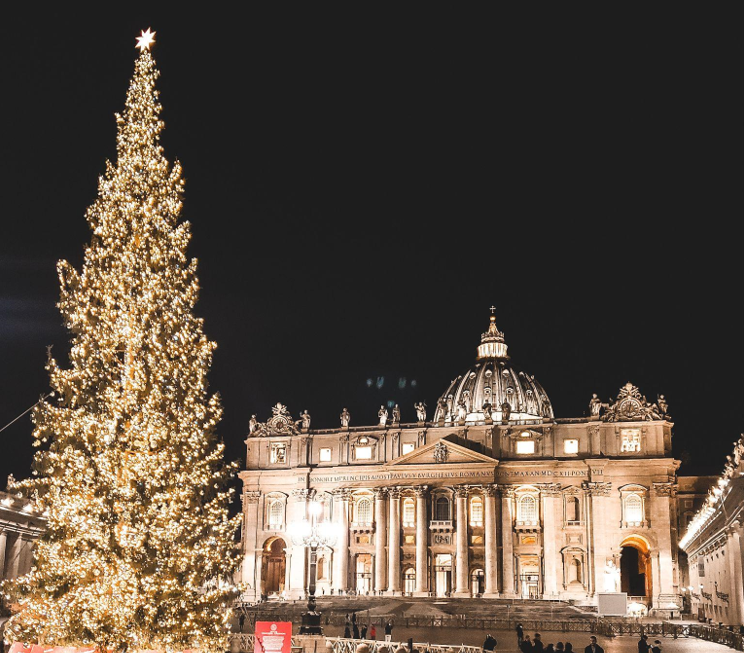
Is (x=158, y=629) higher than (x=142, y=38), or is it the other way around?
(x=142, y=38)

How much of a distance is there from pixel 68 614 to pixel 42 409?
471 centimetres

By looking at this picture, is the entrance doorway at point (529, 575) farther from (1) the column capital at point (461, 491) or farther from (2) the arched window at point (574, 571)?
(1) the column capital at point (461, 491)

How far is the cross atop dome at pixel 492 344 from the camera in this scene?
12256cm

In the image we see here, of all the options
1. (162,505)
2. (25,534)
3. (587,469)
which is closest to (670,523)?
(587,469)

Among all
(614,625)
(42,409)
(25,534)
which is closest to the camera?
(42,409)

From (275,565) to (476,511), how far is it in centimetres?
2243

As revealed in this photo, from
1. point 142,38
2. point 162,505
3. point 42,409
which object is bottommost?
point 162,505

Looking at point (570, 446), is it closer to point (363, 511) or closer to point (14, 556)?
point (363, 511)

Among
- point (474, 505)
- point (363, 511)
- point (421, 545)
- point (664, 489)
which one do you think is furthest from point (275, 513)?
point (664, 489)

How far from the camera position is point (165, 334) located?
72.6ft

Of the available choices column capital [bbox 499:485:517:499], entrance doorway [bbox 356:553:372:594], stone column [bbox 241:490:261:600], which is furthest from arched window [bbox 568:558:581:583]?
stone column [bbox 241:490:261:600]

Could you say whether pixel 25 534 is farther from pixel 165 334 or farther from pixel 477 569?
pixel 477 569

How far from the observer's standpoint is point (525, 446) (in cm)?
8981

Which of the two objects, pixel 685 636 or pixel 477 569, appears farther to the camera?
pixel 477 569
